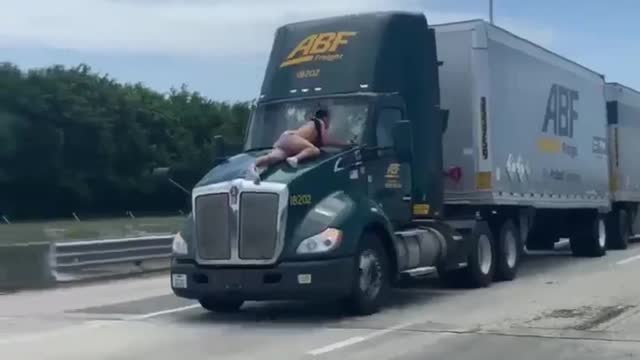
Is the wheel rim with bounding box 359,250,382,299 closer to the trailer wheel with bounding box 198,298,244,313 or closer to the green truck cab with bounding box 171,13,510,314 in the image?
the green truck cab with bounding box 171,13,510,314

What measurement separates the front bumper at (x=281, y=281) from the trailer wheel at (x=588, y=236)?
12492 millimetres

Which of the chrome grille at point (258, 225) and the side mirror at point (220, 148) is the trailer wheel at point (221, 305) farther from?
the side mirror at point (220, 148)

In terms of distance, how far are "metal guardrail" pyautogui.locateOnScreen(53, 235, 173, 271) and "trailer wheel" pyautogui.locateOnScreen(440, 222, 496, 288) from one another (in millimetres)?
6187

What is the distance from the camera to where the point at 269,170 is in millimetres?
14008

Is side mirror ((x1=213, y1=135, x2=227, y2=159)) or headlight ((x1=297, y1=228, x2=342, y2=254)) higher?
side mirror ((x1=213, y1=135, x2=227, y2=159))

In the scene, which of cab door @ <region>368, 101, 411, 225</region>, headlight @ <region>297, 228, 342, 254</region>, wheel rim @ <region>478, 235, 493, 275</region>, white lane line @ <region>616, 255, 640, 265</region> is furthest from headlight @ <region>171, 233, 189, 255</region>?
white lane line @ <region>616, 255, 640, 265</region>

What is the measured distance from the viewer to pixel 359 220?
1401cm

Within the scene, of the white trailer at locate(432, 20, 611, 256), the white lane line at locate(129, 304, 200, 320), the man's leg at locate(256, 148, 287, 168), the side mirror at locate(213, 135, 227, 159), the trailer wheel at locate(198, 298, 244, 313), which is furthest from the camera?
the white trailer at locate(432, 20, 611, 256)

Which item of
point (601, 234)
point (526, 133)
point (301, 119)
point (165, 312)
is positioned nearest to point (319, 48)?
point (301, 119)

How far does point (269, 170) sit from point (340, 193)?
3.01 ft

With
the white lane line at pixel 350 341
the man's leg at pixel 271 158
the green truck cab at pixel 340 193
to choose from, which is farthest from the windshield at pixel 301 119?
the white lane line at pixel 350 341

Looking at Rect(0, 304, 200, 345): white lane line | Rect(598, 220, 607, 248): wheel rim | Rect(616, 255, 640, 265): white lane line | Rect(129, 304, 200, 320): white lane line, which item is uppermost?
Rect(598, 220, 607, 248): wheel rim

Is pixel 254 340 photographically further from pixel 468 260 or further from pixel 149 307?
pixel 468 260

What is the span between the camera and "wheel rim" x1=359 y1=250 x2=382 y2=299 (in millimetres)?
14141
